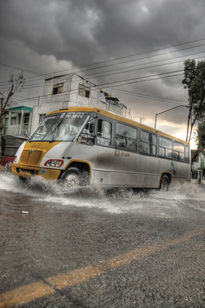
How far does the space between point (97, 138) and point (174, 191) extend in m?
6.30

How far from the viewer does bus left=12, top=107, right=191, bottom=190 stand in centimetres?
684

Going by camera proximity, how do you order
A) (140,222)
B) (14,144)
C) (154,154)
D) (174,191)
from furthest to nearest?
1. (14,144)
2. (174,191)
3. (154,154)
4. (140,222)

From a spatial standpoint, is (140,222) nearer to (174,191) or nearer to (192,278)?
(192,278)

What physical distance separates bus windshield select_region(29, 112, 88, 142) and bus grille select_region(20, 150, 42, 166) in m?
0.59

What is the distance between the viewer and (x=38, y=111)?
88.7 feet

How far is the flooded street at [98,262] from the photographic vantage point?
5.30 ft

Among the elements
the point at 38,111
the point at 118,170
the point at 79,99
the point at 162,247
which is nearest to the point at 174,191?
the point at 118,170

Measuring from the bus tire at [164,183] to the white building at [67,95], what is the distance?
15.5 meters

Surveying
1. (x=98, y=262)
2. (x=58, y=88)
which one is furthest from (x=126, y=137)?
(x=58, y=88)

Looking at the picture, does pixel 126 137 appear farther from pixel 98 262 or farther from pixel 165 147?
pixel 98 262

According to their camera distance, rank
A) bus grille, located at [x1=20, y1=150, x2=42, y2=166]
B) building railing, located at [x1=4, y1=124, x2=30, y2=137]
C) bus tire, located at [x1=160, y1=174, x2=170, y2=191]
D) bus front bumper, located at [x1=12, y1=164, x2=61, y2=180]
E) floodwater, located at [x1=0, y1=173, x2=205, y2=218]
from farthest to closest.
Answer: building railing, located at [x1=4, y1=124, x2=30, y2=137]
bus tire, located at [x1=160, y1=174, x2=170, y2=191]
bus grille, located at [x1=20, y1=150, x2=42, y2=166]
bus front bumper, located at [x1=12, y1=164, x2=61, y2=180]
floodwater, located at [x1=0, y1=173, x2=205, y2=218]

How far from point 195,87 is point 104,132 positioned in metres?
20.8

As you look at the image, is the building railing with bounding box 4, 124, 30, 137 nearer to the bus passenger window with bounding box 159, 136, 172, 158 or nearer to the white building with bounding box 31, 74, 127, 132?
the white building with bounding box 31, 74, 127, 132

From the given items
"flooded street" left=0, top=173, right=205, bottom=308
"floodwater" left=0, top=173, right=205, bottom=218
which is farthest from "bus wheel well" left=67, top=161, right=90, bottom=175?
"flooded street" left=0, top=173, right=205, bottom=308
